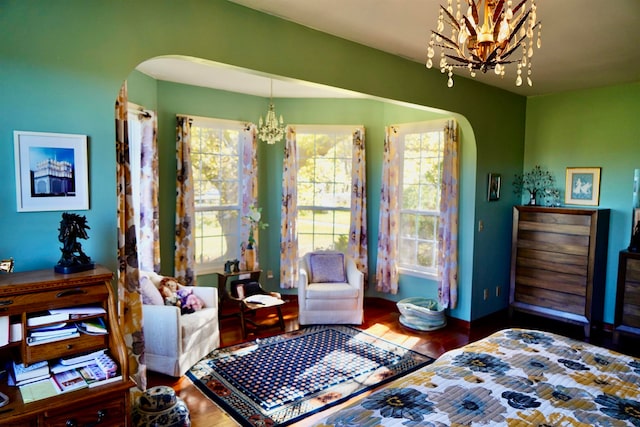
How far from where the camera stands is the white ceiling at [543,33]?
2.48 metres

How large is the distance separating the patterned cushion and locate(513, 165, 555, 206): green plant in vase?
237 cm

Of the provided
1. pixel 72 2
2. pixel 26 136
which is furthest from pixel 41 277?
pixel 72 2

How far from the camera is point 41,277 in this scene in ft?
5.77

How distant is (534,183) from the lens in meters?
5.04

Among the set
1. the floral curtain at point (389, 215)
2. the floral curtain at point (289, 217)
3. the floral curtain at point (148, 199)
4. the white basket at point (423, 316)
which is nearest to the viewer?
the floral curtain at point (148, 199)

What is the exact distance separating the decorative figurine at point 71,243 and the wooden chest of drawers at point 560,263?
4.44 m

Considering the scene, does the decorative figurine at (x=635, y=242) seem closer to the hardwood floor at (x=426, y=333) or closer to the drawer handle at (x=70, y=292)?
the hardwood floor at (x=426, y=333)

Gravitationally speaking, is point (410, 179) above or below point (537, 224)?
above

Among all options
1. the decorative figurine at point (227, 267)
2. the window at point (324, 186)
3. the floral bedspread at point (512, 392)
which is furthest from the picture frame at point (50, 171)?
the window at point (324, 186)

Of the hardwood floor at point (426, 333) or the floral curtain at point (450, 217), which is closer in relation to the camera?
the hardwood floor at point (426, 333)

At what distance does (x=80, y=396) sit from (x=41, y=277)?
531 millimetres

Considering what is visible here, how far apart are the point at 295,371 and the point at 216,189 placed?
258 cm

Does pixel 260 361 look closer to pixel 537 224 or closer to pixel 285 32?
pixel 285 32

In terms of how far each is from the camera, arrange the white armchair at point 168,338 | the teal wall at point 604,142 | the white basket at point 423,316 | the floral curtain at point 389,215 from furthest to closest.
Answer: the floral curtain at point 389,215
the white basket at point 423,316
the teal wall at point 604,142
the white armchair at point 168,338
